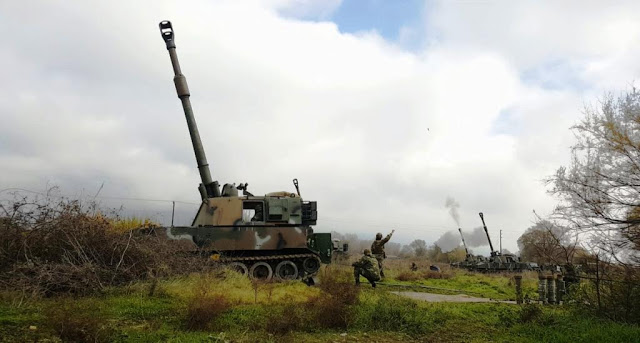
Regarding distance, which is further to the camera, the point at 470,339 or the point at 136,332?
the point at 470,339

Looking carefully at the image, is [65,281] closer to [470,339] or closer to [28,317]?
[28,317]

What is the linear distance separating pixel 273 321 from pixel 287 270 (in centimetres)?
818

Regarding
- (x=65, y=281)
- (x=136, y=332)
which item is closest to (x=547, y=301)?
(x=136, y=332)

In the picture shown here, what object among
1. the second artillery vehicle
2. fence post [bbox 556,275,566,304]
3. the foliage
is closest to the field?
the foliage

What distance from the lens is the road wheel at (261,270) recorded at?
1469 cm

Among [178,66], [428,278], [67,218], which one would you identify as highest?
[178,66]

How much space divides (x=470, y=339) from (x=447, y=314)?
5.70 feet


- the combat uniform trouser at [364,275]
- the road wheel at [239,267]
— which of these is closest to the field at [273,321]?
the combat uniform trouser at [364,275]

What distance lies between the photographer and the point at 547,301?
11.0m

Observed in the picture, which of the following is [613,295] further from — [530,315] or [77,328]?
[77,328]

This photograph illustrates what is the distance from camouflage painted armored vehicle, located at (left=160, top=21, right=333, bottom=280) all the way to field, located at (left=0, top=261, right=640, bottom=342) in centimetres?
463

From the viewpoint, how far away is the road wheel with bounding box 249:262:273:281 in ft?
48.2

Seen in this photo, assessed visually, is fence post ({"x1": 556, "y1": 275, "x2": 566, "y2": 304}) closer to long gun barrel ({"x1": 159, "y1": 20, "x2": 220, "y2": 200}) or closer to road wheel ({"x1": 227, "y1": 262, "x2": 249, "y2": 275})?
road wheel ({"x1": 227, "y1": 262, "x2": 249, "y2": 275})

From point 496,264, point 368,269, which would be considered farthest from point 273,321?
point 496,264
